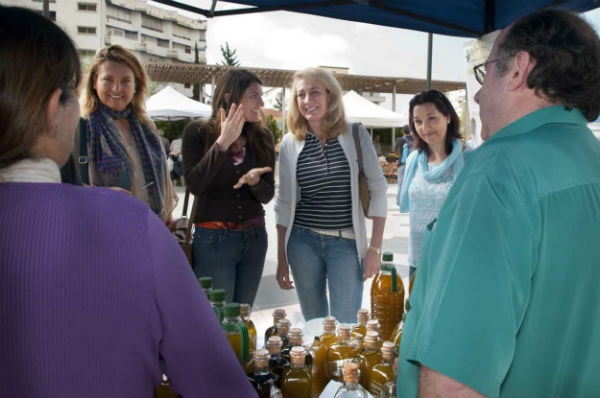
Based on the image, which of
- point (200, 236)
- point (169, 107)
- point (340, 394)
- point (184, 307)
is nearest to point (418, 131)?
point (200, 236)

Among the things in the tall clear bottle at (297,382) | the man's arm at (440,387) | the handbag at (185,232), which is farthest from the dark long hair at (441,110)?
the man's arm at (440,387)

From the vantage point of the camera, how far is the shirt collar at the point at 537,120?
2.84 ft

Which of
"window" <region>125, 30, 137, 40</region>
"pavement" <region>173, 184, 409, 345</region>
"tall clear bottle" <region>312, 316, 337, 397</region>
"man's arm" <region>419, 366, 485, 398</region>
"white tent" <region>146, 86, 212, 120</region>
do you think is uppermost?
"window" <region>125, 30, 137, 40</region>

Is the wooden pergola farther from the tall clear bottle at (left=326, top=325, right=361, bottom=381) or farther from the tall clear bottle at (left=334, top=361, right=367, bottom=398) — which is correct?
the tall clear bottle at (left=334, top=361, right=367, bottom=398)

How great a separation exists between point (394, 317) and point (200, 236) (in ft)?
3.59

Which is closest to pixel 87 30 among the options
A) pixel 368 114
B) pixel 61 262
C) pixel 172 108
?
pixel 172 108

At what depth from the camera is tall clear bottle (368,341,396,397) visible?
1125mm

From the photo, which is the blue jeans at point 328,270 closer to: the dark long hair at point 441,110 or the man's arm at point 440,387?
the dark long hair at point 441,110

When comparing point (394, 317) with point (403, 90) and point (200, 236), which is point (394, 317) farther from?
point (403, 90)

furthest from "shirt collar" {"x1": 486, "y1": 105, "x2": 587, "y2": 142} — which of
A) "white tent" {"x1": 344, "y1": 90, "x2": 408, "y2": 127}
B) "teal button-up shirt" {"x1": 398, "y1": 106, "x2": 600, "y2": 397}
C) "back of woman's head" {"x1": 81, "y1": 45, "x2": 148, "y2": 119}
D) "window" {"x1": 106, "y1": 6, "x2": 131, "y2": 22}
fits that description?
"window" {"x1": 106, "y1": 6, "x2": 131, "y2": 22}

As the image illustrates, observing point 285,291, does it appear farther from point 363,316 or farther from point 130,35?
point 130,35

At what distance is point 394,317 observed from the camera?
5.05 feet

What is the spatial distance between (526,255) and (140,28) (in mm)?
64098

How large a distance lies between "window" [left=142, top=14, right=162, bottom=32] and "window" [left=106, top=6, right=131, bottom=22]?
1865mm
